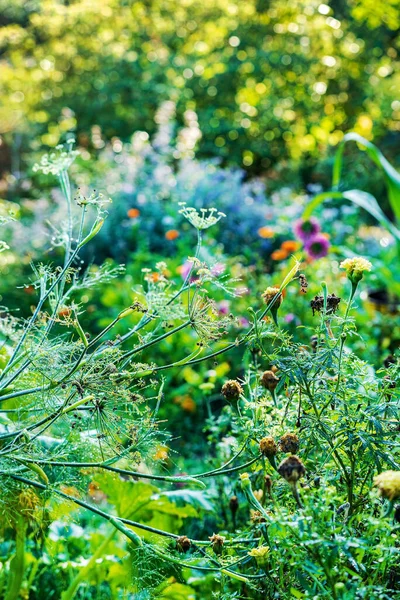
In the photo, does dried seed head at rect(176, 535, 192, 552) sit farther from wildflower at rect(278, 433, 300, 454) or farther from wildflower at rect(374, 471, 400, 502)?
wildflower at rect(374, 471, 400, 502)

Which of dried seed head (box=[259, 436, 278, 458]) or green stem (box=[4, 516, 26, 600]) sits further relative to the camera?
green stem (box=[4, 516, 26, 600])

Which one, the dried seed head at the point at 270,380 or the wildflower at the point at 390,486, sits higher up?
the wildflower at the point at 390,486

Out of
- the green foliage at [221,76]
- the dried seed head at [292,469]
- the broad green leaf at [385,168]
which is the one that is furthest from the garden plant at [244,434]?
the green foliage at [221,76]

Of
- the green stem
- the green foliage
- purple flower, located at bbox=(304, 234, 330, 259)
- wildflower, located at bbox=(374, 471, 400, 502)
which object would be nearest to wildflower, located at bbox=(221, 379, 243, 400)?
wildflower, located at bbox=(374, 471, 400, 502)

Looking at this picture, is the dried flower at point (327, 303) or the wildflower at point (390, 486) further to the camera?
the dried flower at point (327, 303)

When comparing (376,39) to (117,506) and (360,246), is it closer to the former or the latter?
(360,246)

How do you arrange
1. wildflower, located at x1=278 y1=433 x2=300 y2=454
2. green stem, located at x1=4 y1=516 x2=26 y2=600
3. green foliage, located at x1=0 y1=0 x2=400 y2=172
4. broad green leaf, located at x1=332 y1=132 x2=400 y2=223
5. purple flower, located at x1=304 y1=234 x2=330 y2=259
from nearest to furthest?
wildflower, located at x1=278 y1=433 x2=300 y2=454, green stem, located at x1=4 y1=516 x2=26 y2=600, broad green leaf, located at x1=332 y1=132 x2=400 y2=223, purple flower, located at x1=304 y1=234 x2=330 y2=259, green foliage, located at x1=0 y1=0 x2=400 y2=172

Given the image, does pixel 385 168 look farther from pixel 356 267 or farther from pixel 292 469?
pixel 292 469

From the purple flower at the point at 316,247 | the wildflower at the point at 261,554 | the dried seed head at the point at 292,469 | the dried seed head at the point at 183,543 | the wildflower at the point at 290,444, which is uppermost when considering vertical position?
the dried seed head at the point at 292,469

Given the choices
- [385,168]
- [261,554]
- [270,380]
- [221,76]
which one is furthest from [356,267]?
[221,76]

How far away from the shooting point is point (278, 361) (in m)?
1.04

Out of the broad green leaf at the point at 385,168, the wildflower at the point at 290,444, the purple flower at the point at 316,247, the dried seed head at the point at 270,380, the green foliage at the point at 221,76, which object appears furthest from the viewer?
the green foliage at the point at 221,76

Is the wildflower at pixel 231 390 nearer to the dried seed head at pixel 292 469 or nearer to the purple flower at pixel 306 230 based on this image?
the dried seed head at pixel 292 469

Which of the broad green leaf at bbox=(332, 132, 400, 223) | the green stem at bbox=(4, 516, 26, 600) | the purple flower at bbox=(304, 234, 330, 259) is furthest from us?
the purple flower at bbox=(304, 234, 330, 259)
